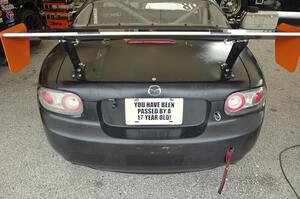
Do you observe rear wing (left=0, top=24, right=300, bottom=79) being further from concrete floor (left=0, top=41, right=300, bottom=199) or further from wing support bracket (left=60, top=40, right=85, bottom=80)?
concrete floor (left=0, top=41, right=300, bottom=199)

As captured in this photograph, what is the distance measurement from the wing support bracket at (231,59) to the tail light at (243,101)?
4.6 inches

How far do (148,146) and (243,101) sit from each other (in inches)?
23.4

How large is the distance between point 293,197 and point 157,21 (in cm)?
161

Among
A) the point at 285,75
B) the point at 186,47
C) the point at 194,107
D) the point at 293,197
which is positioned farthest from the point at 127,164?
the point at 285,75

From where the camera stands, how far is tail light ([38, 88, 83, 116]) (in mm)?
1575

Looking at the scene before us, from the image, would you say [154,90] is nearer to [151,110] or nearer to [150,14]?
[151,110]

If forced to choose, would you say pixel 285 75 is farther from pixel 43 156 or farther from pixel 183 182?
pixel 43 156

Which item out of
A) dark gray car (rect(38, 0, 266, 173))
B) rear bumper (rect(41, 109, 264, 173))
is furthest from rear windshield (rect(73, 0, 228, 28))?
rear bumper (rect(41, 109, 264, 173))

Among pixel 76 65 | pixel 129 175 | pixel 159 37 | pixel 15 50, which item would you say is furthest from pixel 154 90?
pixel 129 175

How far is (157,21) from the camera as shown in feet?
7.30

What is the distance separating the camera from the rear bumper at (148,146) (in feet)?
5.13

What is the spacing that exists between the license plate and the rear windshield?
863 mm

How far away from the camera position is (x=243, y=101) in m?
1.62

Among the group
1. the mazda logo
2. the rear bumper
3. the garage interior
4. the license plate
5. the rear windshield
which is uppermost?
the rear windshield
